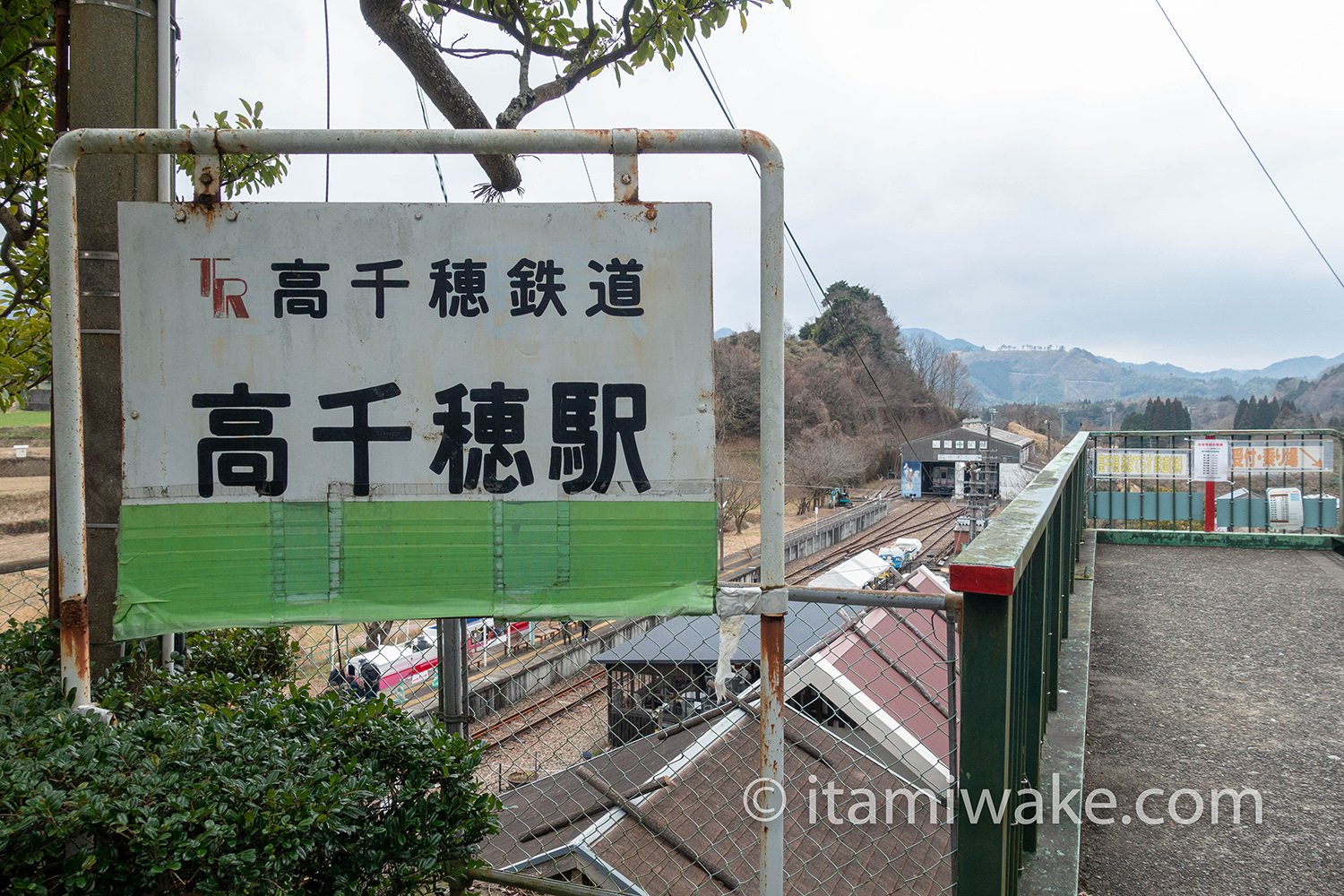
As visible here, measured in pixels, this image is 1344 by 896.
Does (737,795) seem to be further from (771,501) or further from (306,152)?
(306,152)

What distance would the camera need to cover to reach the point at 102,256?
203cm

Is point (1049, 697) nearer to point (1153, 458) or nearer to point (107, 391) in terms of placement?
point (107, 391)

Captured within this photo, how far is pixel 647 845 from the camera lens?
11.3 ft

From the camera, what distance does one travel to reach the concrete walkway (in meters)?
2.22

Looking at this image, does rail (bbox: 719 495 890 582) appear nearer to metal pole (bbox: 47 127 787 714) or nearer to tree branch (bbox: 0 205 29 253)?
tree branch (bbox: 0 205 29 253)

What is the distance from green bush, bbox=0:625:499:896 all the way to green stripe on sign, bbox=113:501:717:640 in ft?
0.82

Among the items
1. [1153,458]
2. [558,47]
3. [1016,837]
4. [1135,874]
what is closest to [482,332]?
[1016,837]

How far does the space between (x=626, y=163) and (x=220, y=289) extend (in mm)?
1070

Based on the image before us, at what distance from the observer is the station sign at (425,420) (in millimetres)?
1861

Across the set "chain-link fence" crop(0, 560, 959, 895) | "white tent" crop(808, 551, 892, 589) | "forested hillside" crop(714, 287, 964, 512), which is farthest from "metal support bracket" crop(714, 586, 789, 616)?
"forested hillside" crop(714, 287, 964, 512)

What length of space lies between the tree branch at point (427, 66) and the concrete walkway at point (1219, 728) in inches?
139

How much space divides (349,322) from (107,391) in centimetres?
75

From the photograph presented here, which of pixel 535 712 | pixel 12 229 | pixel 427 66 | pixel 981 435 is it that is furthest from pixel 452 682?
pixel 981 435

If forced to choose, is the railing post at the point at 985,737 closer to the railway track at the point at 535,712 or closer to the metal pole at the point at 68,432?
the metal pole at the point at 68,432
